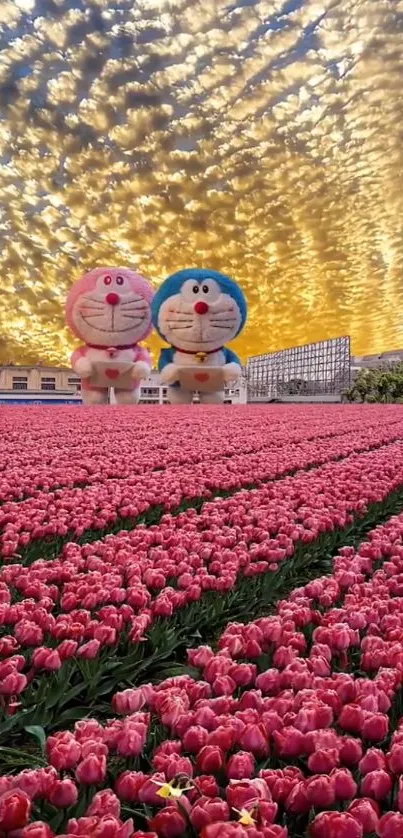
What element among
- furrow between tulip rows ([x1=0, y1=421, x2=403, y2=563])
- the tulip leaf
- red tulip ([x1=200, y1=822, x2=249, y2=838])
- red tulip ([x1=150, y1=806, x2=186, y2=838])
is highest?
furrow between tulip rows ([x1=0, y1=421, x2=403, y2=563])

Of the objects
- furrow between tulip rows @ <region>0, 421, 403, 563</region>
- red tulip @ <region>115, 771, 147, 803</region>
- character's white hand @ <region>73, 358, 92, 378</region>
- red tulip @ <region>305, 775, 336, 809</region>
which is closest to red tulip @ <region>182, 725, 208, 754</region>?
red tulip @ <region>115, 771, 147, 803</region>

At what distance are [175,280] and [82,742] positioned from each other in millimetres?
18019

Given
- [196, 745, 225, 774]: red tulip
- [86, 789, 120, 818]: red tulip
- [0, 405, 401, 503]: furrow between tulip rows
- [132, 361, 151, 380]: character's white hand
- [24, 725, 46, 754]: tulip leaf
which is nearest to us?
[86, 789, 120, 818]: red tulip

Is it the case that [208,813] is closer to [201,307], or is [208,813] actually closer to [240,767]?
[240,767]

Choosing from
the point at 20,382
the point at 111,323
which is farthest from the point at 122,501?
the point at 20,382

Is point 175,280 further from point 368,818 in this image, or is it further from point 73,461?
point 368,818

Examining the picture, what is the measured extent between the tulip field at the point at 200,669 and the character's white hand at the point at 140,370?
50.8 feet

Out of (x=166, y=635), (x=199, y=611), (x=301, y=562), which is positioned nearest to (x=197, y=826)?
(x=166, y=635)

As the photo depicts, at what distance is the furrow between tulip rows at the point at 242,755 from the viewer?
1.01 m

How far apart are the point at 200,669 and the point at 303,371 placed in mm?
77437

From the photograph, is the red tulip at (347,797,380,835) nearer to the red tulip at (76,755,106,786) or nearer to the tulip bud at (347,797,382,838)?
the tulip bud at (347,797,382,838)

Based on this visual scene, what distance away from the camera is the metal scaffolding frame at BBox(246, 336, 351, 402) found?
221ft

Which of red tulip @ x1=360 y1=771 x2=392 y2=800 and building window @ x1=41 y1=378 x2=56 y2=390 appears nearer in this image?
red tulip @ x1=360 y1=771 x2=392 y2=800

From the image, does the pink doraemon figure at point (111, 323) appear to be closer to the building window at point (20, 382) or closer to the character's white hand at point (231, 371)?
the character's white hand at point (231, 371)
